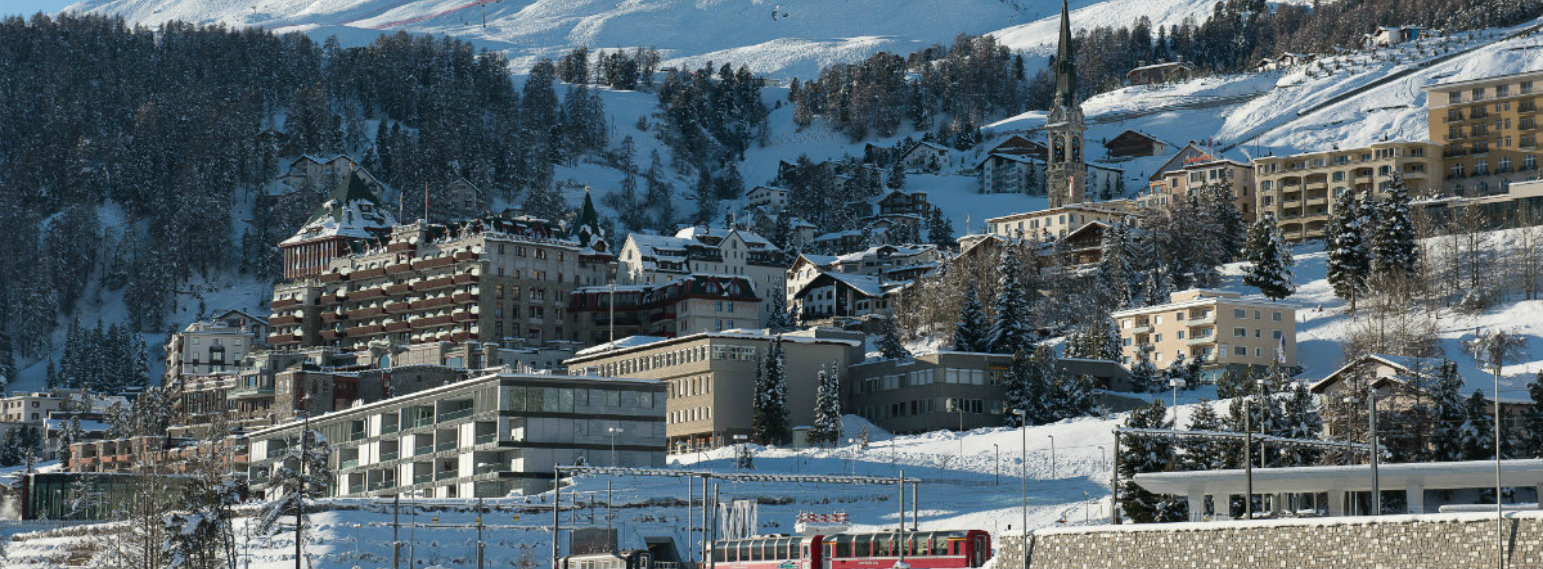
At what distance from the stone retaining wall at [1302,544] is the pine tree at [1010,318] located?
77.4m

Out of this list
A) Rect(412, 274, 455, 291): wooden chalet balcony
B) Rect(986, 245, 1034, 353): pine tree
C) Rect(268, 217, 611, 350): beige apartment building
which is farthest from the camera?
Rect(412, 274, 455, 291): wooden chalet balcony

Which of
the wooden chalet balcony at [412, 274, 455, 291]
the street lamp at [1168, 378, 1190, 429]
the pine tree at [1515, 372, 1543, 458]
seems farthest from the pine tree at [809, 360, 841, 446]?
the wooden chalet balcony at [412, 274, 455, 291]

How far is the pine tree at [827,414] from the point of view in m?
121

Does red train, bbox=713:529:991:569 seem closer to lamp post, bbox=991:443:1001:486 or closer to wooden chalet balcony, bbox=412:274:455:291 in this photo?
lamp post, bbox=991:443:1001:486

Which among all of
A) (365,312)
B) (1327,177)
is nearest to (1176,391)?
(1327,177)

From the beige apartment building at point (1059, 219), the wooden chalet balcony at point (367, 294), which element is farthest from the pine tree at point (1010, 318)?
the wooden chalet balcony at point (367, 294)

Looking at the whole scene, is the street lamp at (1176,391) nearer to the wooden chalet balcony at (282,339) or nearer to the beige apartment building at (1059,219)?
the beige apartment building at (1059,219)

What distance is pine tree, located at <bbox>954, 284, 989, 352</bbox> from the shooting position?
439ft

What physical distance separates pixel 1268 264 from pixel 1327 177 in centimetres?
2859

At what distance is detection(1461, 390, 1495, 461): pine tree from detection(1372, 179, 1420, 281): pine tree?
1491 inches

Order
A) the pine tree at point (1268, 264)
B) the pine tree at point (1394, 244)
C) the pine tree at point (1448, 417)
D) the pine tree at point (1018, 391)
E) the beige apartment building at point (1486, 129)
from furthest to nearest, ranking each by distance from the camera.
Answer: the beige apartment building at point (1486, 129) < the pine tree at point (1268, 264) < the pine tree at point (1394, 244) < the pine tree at point (1018, 391) < the pine tree at point (1448, 417)

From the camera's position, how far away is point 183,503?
8612 cm

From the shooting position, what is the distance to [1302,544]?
161 ft

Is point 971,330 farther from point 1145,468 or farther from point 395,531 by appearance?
point 395,531
